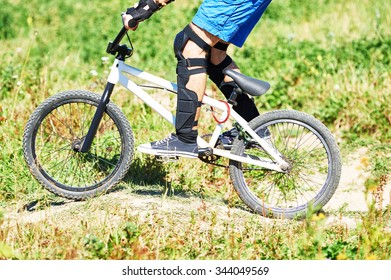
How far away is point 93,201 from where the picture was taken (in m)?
5.31

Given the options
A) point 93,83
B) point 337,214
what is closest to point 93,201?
point 337,214

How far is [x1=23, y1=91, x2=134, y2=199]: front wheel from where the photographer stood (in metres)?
5.31

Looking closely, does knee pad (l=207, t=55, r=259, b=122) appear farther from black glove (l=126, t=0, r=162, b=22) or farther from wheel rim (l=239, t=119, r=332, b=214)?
black glove (l=126, t=0, r=162, b=22)

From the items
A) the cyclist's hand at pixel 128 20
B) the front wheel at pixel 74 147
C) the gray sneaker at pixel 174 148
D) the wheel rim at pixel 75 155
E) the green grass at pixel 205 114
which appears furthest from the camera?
the wheel rim at pixel 75 155

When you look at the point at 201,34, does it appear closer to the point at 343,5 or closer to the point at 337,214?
the point at 337,214

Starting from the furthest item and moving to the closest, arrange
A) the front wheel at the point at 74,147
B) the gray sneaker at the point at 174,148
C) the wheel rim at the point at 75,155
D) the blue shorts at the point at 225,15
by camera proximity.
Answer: the wheel rim at the point at 75,155 < the front wheel at the point at 74,147 < the gray sneaker at the point at 174,148 < the blue shorts at the point at 225,15

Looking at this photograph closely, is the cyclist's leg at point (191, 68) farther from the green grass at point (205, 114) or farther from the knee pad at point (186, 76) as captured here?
the green grass at point (205, 114)

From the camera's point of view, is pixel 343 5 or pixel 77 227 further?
pixel 343 5

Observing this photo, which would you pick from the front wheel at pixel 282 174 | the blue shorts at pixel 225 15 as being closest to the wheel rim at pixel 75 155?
the front wheel at pixel 282 174

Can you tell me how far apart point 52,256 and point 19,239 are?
327mm

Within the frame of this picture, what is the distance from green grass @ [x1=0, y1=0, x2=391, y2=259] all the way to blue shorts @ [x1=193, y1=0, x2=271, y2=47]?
3.90ft

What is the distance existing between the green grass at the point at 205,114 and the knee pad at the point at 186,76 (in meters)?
0.62

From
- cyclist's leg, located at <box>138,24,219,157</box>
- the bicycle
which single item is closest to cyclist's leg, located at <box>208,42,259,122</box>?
the bicycle

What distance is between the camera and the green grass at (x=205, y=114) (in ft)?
14.7
